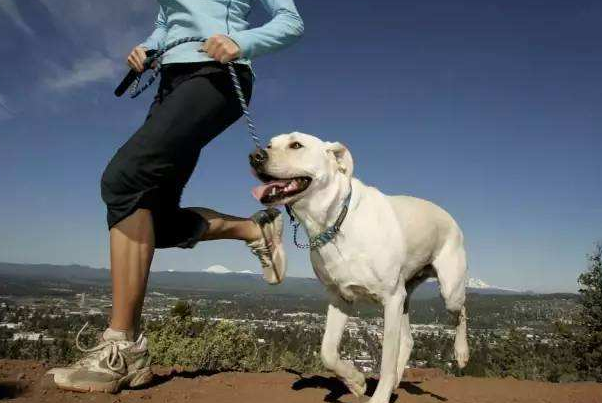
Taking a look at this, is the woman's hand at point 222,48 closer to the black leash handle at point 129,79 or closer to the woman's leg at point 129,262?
the black leash handle at point 129,79

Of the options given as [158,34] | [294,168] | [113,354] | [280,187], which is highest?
[158,34]

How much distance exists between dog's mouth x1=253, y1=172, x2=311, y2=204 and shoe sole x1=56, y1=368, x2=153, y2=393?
4.71 ft

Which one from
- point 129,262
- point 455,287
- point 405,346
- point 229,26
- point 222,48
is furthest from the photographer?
point 455,287

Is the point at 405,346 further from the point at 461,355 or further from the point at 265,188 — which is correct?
the point at 265,188

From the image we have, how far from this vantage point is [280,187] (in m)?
3.51

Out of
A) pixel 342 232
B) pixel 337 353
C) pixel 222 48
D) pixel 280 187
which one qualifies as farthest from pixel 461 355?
pixel 222 48

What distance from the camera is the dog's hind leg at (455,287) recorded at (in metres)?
4.57

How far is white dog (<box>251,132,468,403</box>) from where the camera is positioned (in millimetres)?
3480

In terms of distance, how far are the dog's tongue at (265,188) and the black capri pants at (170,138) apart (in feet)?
1.51

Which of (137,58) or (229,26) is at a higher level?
(229,26)

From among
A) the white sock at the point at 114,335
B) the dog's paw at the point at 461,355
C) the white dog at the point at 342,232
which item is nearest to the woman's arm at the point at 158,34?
the white dog at the point at 342,232

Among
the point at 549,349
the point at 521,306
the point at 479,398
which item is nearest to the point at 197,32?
the point at 479,398

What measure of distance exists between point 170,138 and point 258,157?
601 millimetres

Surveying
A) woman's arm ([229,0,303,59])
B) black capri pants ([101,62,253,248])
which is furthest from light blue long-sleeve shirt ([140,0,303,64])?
black capri pants ([101,62,253,248])
